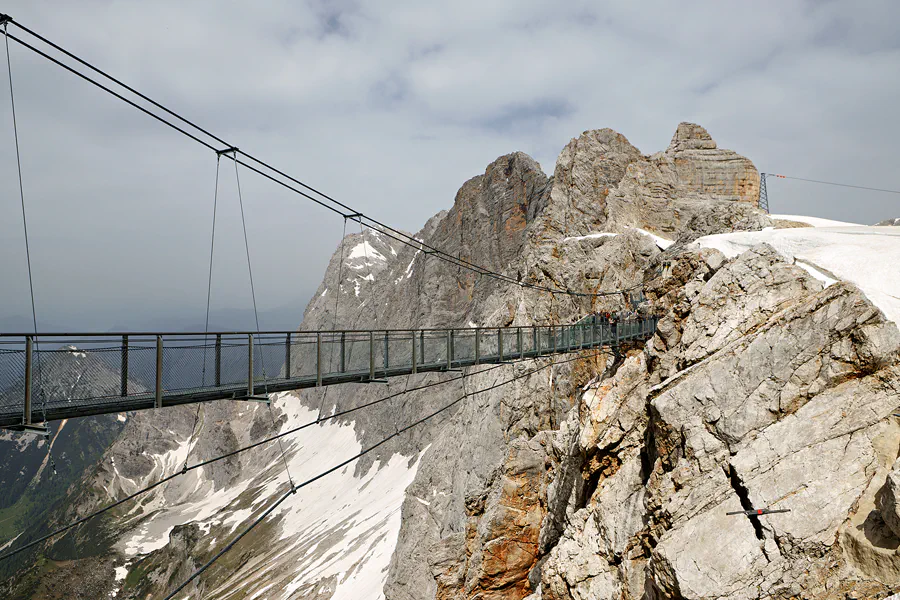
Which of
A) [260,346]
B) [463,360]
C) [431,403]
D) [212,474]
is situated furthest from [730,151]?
[212,474]

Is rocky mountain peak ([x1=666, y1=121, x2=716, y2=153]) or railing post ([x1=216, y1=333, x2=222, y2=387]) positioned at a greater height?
rocky mountain peak ([x1=666, y1=121, x2=716, y2=153])

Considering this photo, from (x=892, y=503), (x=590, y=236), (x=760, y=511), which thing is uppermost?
(x=590, y=236)

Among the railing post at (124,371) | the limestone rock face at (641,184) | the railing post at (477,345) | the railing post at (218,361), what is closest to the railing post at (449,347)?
the railing post at (477,345)

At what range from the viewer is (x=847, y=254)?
16688 mm

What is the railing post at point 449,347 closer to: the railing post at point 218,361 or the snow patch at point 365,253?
the railing post at point 218,361

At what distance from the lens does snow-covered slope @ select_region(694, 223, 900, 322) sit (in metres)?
13.6

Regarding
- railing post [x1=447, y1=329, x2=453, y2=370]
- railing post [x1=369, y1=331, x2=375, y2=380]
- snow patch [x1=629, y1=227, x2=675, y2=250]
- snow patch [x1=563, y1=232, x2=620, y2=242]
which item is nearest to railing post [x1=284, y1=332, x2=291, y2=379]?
railing post [x1=369, y1=331, x2=375, y2=380]

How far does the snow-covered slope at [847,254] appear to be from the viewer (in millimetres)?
13649

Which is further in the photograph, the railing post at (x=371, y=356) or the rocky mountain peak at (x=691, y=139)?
the rocky mountain peak at (x=691, y=139)

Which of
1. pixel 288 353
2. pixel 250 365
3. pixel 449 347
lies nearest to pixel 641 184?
pixel 449 347

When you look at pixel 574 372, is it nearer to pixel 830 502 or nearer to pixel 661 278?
pixel 661 278

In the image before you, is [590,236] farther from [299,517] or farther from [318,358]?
[299,517]

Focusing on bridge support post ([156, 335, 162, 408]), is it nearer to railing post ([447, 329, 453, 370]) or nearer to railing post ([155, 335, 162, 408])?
railing post ([155, 335, 162, 408])

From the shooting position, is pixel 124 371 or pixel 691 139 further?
pixel 691 139
